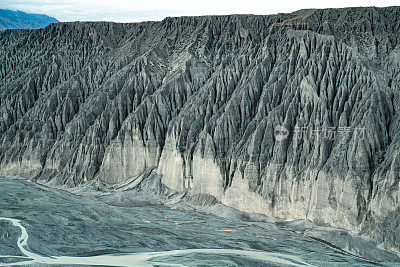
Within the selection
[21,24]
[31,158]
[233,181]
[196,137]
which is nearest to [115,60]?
[31,158]

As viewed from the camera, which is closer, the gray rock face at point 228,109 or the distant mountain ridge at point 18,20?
the gray rock face at point 228,109

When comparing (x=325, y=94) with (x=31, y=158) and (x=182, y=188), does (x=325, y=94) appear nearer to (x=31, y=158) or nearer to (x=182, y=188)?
(x=182, y=188)

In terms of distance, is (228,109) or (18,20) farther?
(18,20)

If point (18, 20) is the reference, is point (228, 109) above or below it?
below

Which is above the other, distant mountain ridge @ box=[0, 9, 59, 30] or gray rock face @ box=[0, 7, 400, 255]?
distant mountain ridge @ box=[0, 9, 59, 30]
